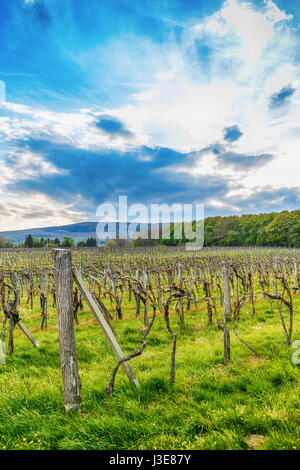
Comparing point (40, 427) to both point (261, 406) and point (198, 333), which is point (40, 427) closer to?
point (261, 406)

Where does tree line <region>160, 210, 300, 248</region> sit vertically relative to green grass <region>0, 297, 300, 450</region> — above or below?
above

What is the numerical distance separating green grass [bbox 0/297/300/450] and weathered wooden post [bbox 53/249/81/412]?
0.20 meters

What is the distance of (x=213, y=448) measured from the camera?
8.04 ft

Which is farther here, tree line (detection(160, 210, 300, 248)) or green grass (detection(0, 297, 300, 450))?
tree line (detection(160, 210, 300, 248))

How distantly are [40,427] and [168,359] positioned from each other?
2651 mm

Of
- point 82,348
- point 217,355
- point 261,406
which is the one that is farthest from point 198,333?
point 261,406

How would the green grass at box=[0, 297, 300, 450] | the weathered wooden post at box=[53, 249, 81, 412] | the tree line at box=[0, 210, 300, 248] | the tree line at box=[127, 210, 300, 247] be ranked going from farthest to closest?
1. the tree line at box=[127, 210, 300, 247]
2. the tree line at box=[0, 210, 300, 248]
3. the weathered wooden post at box=[53, 249, 81, 412]
4. the green grass at box=[0, 297, 300, 450]

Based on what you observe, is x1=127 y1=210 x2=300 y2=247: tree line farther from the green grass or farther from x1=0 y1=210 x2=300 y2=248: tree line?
the green grass

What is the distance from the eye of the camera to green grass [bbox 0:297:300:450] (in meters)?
2.64

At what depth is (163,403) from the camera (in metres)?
3.28

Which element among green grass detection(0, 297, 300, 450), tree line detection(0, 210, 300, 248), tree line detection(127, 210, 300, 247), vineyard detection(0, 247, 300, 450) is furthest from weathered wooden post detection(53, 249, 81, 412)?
tree line detection(127, 210, 300, 247)

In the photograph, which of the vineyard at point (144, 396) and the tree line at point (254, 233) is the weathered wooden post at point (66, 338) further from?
the tree line at point (254, 233)

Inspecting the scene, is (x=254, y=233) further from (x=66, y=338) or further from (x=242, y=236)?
(x=66, y=338)
